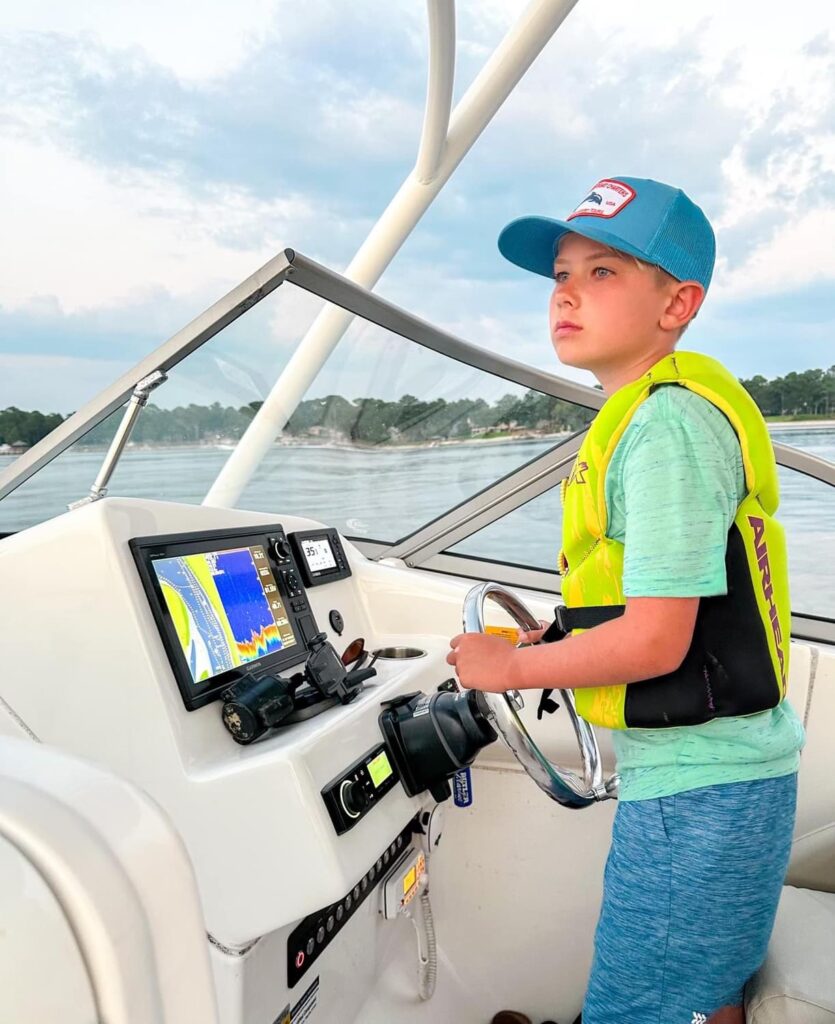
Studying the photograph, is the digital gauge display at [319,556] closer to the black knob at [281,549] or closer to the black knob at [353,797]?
the black knob at [281,549]

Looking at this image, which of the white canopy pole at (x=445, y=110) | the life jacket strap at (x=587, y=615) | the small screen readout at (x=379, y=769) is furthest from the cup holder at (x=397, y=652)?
the white canopy pole at (x=445, y=110)

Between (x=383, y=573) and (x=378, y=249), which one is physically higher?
(x=378, y=249)

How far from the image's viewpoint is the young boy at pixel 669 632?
894mm

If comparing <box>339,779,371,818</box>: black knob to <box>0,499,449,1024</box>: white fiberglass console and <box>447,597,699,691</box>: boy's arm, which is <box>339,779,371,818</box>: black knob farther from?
<box>447,597,699,691</box>: boy's arm

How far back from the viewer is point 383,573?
7.07 ft

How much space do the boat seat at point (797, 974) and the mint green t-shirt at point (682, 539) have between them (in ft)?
1.33

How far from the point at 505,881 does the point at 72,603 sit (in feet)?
4.13

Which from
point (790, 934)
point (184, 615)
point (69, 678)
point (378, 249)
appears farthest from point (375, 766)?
point (378, 249)

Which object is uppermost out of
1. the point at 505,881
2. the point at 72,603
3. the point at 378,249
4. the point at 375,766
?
the point at 378,249

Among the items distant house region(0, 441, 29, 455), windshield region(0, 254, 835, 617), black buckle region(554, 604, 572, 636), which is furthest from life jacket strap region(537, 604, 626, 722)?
distant house region(0, 441, 29, 455)

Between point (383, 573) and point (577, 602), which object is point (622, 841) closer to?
point (577, 602)

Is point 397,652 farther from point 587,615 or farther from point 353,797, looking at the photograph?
point 587,615

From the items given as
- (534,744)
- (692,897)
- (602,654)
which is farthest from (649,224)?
(692,897)

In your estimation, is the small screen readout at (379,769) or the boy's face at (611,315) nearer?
the boy's face at (611,315)
